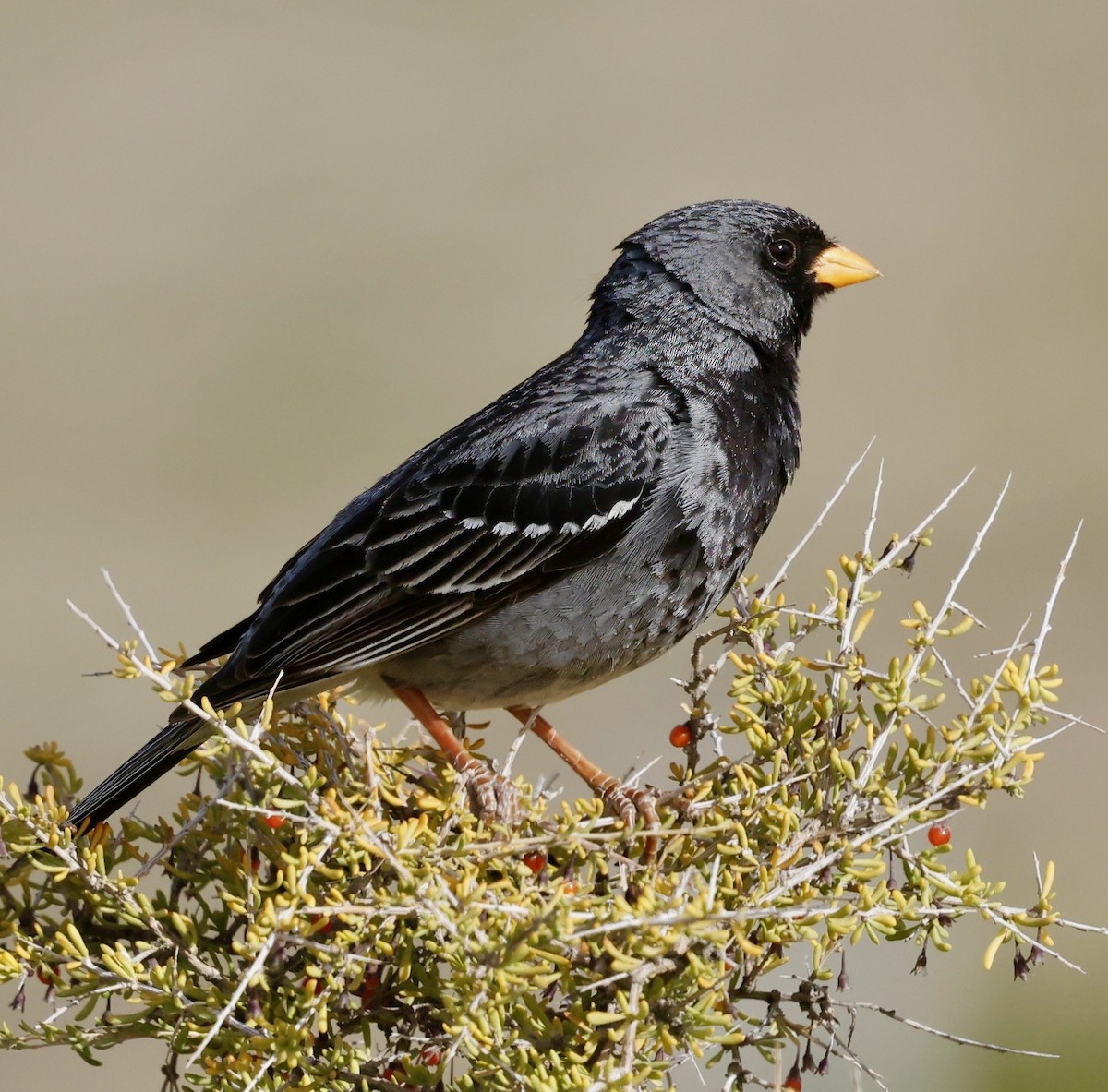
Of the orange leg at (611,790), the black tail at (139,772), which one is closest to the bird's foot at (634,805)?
the orange leg at (611,790)

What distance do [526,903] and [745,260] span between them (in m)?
3.15

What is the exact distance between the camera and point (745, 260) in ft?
16.7

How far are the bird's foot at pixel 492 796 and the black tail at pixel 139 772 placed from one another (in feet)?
2.85

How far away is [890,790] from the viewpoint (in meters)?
2.70

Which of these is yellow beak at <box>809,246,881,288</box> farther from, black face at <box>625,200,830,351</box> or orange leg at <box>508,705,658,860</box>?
orange leg at <box>508,705,658,860</box>

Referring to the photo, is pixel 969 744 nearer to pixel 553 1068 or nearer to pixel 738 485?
pixel 553 1068

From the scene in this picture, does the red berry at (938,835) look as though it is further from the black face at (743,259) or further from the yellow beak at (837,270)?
the yellow beak at (837,270)

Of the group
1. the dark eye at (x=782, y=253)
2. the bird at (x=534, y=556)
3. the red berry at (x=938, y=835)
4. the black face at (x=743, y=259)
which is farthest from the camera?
the dark eye at (x=782, y=253)

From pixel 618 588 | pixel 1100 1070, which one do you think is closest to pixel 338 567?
pixel 618 588

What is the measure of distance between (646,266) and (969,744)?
110 inches

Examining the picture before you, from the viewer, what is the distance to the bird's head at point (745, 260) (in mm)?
4996

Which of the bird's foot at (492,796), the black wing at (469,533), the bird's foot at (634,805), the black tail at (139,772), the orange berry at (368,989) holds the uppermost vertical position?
the black wing at (469,533)

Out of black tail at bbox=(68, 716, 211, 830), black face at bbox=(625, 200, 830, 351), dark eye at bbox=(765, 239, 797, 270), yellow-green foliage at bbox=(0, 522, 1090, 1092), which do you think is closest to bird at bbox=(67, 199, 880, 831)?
black tail at bbox=(68, 716, 211, 830)

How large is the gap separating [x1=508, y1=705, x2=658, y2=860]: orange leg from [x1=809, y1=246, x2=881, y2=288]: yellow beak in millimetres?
1945
